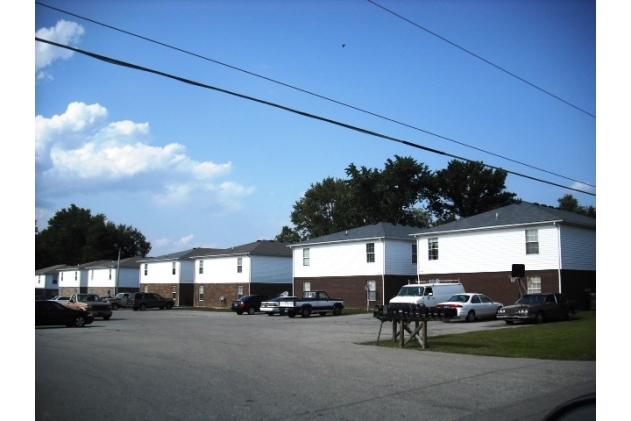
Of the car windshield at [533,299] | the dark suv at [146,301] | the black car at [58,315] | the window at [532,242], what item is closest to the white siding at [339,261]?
the window at [532,242]

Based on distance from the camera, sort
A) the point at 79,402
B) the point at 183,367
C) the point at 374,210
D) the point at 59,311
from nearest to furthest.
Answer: the point at 79,402 < the point at 183,367 < the point at 59,311 < the point at 374,210

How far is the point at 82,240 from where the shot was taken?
8388 cm

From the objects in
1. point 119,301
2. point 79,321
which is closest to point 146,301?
point 119,301

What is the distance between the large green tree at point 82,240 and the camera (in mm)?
78562

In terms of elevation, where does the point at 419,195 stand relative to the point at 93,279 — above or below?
above

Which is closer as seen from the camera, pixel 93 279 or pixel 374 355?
pixel 374 355

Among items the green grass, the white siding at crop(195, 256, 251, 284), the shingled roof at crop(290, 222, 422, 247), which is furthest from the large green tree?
the green grass

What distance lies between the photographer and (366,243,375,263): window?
149ft

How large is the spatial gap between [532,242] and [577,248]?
254 cm

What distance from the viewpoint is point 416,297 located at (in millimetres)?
33000

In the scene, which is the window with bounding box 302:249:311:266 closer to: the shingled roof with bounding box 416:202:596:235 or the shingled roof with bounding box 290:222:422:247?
the shingled roof with bounding box 290:222:422:247

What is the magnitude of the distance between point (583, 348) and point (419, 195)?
58.8 meters
